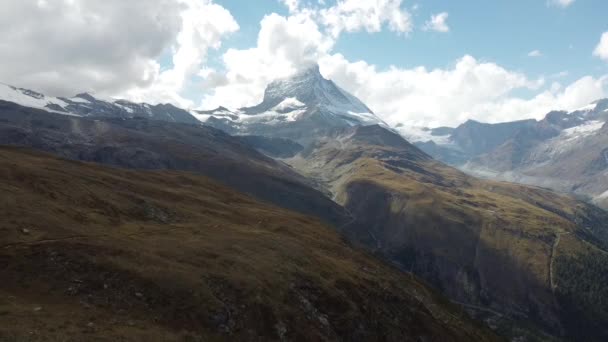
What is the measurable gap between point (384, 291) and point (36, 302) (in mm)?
70198

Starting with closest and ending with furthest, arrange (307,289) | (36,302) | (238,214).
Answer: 1. (36,302)
2. (307,289)
3. (238,214)

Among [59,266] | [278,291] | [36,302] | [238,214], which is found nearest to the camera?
[36,302]

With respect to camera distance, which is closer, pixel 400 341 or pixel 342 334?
pixel 342 334

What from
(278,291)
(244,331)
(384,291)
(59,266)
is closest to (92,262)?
(59,266)

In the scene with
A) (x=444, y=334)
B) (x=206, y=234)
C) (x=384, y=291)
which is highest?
(x=206, y=234)

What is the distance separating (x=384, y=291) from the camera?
10131cm

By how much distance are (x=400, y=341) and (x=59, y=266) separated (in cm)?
5810

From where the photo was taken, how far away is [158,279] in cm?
6009

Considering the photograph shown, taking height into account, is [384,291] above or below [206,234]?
below

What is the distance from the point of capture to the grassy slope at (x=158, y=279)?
50094 millimetres

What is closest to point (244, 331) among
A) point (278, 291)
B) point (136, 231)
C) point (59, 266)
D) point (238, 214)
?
point (278, 291)

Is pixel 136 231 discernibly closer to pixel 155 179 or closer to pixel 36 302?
pixel 36 302

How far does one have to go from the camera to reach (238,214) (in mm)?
136875

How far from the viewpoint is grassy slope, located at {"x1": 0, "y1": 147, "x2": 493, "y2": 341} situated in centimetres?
5009
